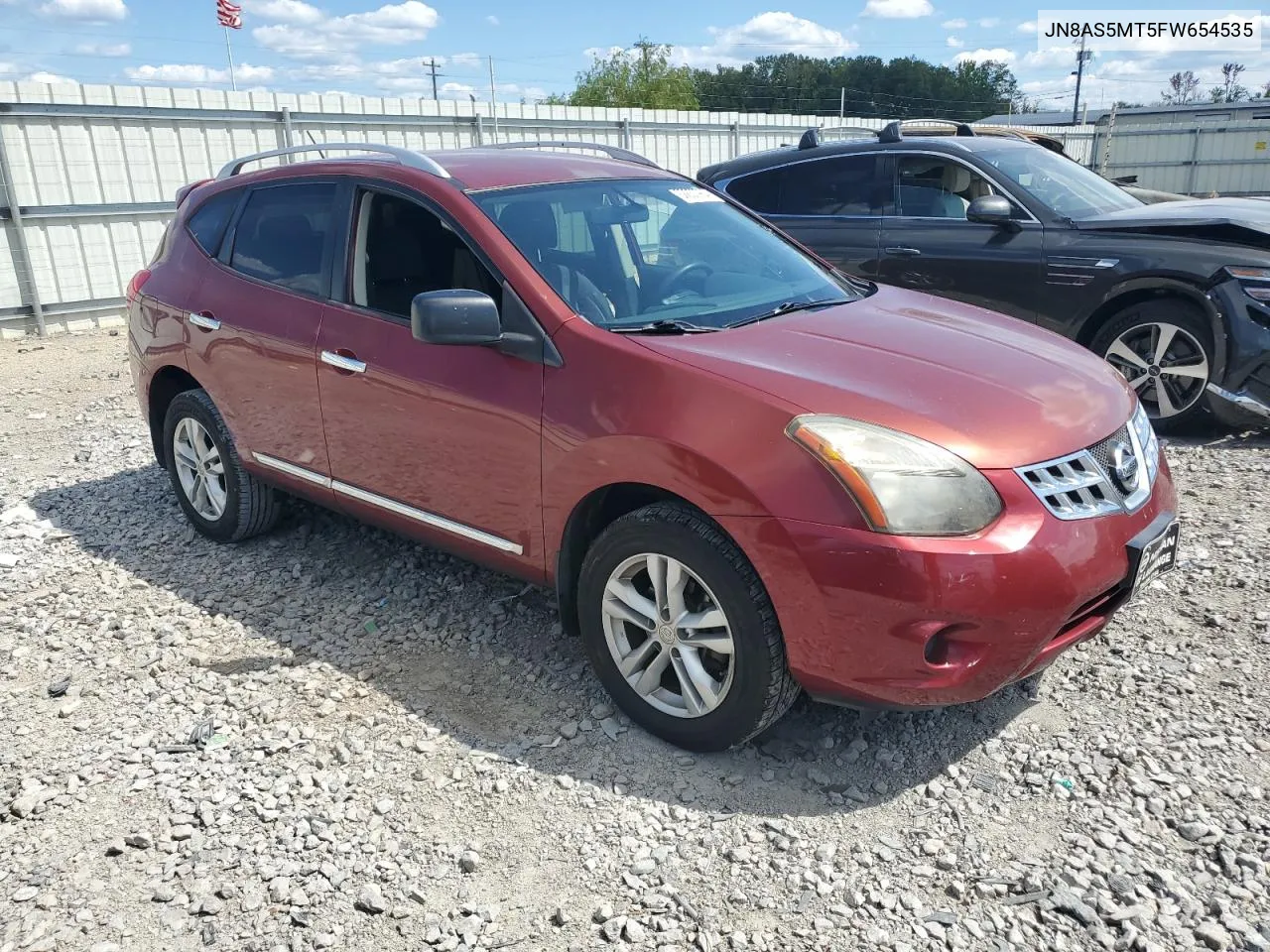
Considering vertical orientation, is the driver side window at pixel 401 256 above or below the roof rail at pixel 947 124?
below

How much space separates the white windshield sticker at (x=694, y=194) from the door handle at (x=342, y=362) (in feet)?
4.90

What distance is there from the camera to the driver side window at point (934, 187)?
6.80m

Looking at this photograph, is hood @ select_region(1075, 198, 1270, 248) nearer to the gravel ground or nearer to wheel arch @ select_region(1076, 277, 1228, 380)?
wheel arch @ select_region(1076, 277, 1228, 380)

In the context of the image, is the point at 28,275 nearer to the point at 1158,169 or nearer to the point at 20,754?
the point at 20,754

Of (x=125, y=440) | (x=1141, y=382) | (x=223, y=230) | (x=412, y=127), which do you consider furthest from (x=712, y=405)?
(x=412, y=127)

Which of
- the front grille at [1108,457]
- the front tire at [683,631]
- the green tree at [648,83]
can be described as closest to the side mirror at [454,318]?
the front tire at [683,631]

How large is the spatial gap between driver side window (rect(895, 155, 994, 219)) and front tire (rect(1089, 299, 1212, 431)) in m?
1.29

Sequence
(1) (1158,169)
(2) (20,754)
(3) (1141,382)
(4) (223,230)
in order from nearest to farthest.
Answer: (2) (20,754)
(4) (223,230)
(3) (1141,382)
(1) (1158,169)

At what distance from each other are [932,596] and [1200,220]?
4672mm

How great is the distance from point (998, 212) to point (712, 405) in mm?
4382

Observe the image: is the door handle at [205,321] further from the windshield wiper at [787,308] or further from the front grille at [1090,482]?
the front grille at [1090,482]

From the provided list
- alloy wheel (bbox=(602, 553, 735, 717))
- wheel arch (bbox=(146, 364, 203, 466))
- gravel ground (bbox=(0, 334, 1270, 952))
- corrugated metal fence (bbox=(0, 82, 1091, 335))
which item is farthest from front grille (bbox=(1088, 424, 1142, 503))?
corrugated metal fence (bbox=(0, 82, 1091, 335))

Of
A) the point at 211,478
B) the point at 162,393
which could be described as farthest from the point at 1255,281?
the point at 162,393

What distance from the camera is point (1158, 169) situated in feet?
68.6
